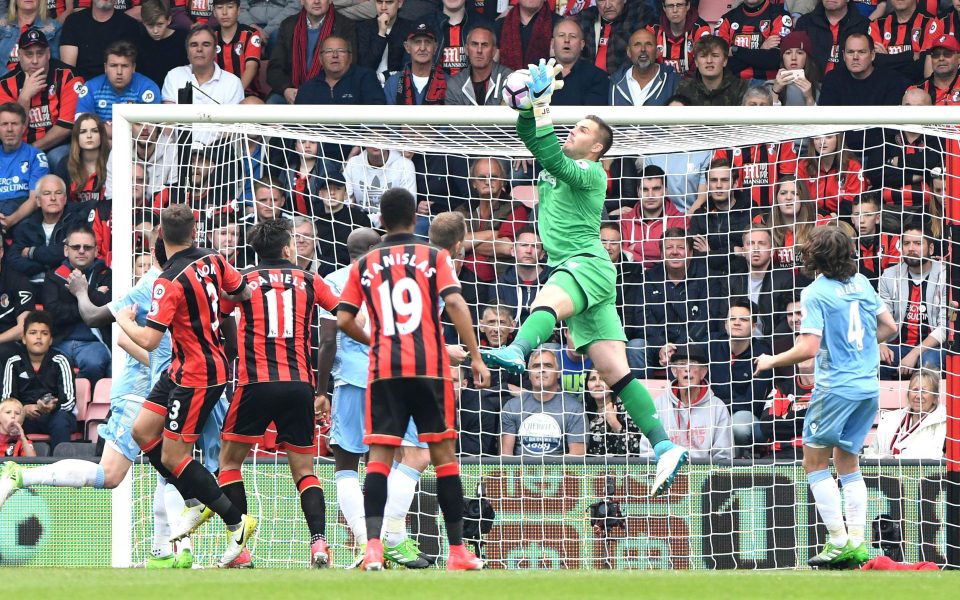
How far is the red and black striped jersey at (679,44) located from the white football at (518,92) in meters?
6.47

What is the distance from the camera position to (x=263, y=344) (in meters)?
8.27

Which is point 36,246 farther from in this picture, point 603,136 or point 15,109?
point 603,136

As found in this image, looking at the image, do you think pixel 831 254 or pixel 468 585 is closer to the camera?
pixel 468 585

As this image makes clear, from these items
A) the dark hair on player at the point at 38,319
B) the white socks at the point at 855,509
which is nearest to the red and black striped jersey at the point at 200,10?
the dark hair on player at the point at 38,319

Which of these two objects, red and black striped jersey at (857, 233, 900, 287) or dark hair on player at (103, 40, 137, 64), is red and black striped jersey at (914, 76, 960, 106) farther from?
dark hair on player at (103, 40, 137, 64)

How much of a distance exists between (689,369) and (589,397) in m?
0.83

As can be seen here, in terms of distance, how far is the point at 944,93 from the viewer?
511 inches

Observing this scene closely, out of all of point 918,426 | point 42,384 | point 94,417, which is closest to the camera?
point 918,426

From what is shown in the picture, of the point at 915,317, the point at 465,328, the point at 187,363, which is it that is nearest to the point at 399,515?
the point at 465,328

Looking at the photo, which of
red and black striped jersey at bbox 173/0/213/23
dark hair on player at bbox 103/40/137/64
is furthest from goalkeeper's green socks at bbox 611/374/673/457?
red and black striped jersey at bbox 173/0/213/23

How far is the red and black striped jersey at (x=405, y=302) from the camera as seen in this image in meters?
7.15

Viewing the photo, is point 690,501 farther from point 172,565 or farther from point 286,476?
point 172,565

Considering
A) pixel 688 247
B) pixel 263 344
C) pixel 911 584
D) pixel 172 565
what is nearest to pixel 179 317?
pixel 263 344

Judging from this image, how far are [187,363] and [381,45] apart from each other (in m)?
6.95
